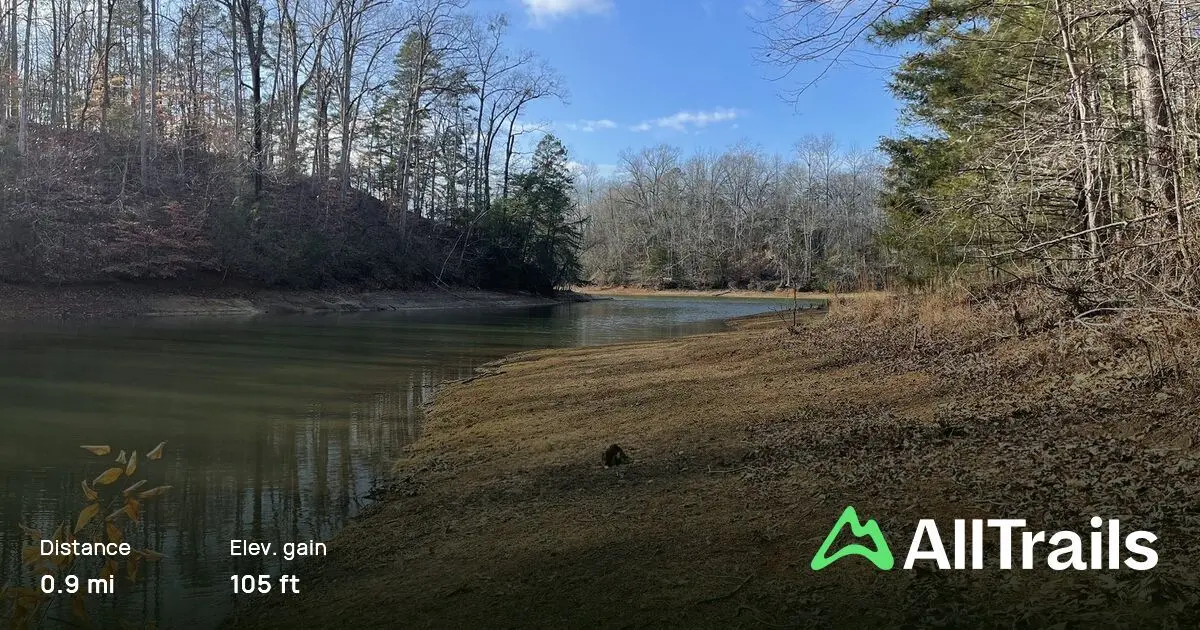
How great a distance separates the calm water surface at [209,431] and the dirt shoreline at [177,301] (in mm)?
5809

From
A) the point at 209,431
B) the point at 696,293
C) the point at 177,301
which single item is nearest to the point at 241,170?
the point at 177,301

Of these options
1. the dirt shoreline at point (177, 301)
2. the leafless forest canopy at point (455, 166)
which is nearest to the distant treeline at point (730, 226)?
the leafless forest canopy at point (455, 166)

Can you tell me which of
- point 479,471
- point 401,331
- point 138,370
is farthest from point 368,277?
point 479,471

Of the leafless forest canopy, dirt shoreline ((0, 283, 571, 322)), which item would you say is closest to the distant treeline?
the leafless forest canopy

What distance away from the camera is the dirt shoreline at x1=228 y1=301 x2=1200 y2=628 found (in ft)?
10.5

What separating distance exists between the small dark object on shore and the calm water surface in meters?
2.10

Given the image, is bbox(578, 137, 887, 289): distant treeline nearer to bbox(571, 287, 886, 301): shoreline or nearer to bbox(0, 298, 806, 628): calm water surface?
bbox(571, 287, 886, 301): shoreline

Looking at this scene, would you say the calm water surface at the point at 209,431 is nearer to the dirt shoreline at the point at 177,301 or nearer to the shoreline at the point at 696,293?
the dirt shoreline at the point at 177,301

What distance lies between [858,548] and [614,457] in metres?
2.76

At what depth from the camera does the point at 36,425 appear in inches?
326

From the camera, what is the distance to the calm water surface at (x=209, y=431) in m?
4.80

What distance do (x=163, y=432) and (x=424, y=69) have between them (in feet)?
129

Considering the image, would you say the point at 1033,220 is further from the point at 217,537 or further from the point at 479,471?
the point at 217,537

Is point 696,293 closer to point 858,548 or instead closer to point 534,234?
point 534,234
